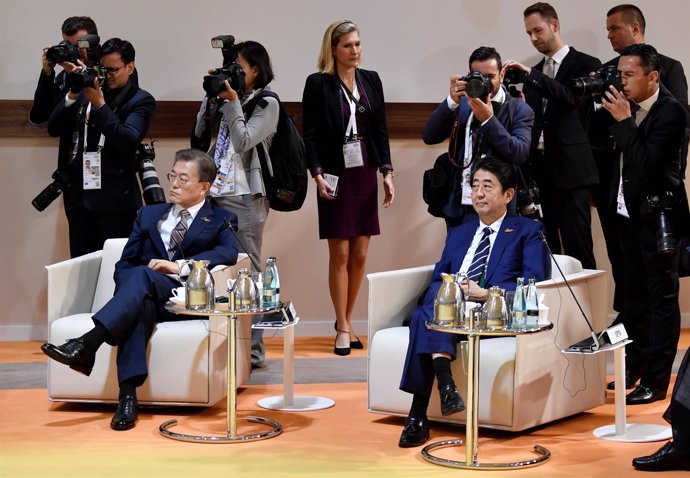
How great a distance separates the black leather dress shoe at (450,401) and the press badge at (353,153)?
2.18m

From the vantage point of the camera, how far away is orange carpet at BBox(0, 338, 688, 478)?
409cm

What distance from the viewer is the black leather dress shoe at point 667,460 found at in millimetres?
4039

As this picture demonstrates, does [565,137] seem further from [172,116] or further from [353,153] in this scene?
[172,116]

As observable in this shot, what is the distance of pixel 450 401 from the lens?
4273 millimetres

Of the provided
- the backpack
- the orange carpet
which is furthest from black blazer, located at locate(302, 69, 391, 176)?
the orange carpet

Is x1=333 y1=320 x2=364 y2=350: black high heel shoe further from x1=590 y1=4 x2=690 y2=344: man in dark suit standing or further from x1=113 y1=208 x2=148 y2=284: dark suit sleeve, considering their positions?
x1=113 y1=208 x2=148 y2=284: dark suit sleeve

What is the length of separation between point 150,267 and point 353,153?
1616mm

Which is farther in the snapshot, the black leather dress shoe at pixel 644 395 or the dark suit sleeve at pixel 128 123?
the dark suit sleeve at pixel 128 123

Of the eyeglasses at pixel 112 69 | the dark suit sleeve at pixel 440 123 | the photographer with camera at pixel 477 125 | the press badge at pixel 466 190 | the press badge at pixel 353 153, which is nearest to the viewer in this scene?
the photographer with camera at pixel 477 125

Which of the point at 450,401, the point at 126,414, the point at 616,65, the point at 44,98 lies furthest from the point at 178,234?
the point at 616,65

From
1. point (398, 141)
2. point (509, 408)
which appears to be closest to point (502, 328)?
point (509, 408)

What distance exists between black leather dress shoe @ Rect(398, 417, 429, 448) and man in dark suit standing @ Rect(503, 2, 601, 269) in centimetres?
208

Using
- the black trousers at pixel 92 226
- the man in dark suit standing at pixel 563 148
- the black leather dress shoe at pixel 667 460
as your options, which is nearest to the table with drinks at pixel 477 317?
the black leather dress shoe at pixel 667 460

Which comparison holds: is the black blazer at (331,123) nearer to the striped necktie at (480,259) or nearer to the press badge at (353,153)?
the press badge at (353,153)
